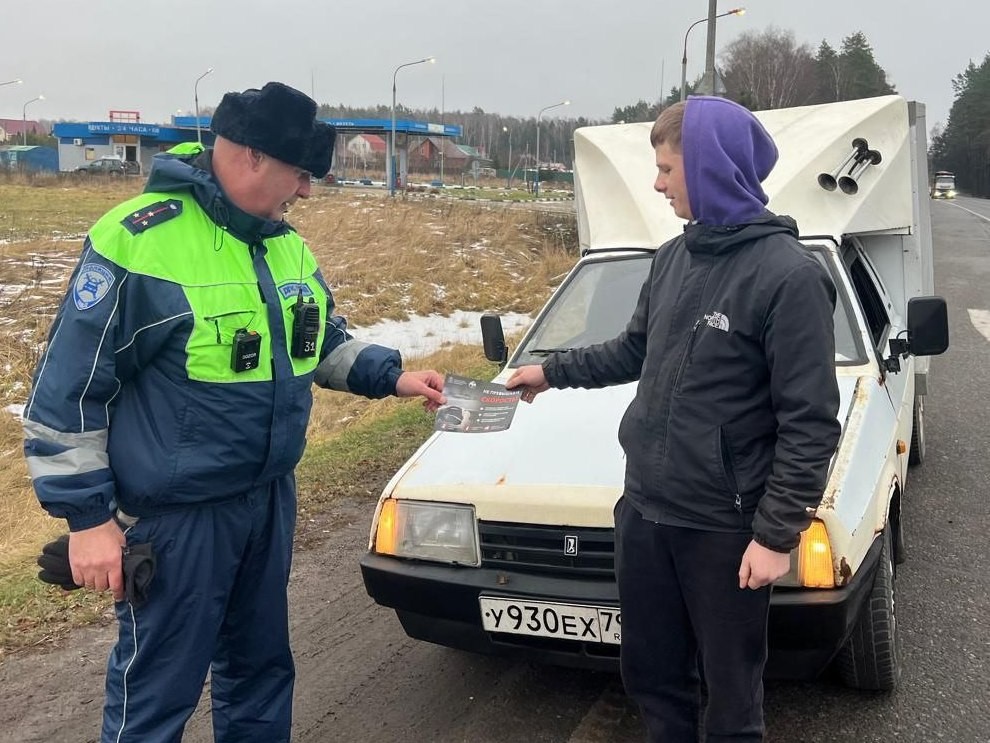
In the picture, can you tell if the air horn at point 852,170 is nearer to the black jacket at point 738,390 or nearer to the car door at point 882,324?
the car door at point 882,324

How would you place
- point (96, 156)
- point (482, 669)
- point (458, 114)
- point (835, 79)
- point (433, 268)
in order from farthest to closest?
point (458, 114)
point (96, 156)
point (835, 79)
point (433, 268)
point (482, 669)

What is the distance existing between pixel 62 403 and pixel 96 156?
85224mm

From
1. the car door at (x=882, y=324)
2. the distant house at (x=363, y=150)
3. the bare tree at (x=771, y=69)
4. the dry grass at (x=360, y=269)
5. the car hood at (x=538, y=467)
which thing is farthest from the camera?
the distant house at (x=363, y=150)

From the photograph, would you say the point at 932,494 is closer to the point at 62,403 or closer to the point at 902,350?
the point at 902,350

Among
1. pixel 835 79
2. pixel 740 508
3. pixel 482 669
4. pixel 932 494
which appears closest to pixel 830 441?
pixel 740 508

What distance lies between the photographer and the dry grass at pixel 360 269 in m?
7.86

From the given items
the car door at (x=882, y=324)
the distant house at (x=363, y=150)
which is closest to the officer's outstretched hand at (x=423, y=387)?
the car door at (x=882, y=324)

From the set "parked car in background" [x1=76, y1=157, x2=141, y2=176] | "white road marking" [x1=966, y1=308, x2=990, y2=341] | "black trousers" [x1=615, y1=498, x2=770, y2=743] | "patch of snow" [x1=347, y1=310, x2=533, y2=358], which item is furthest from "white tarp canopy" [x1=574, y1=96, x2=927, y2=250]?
"parked car in background" [x1=76, y1=157, x2=141, y2=176]

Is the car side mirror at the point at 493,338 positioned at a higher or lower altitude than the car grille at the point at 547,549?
higher

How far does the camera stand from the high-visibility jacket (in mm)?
2053

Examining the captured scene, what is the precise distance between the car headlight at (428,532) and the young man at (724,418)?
2.48 feet

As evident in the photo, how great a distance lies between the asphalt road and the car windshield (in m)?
1.49

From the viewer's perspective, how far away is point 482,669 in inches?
138

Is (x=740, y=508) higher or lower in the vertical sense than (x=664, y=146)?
lower
